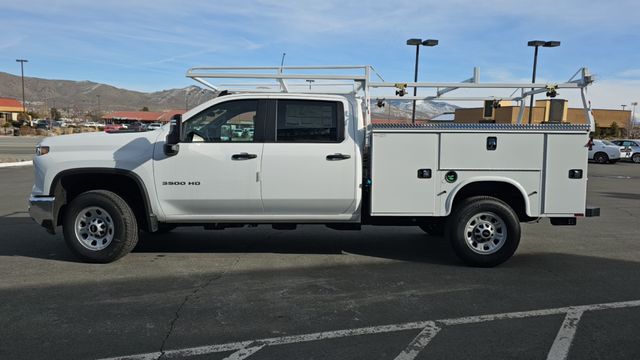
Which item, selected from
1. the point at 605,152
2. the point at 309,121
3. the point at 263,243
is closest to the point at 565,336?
the point at 309,121

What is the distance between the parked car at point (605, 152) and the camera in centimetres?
3105

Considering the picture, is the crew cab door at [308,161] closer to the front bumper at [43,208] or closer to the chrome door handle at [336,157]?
the chrome door handle at [336,157]

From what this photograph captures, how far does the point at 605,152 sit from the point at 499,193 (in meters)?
28.7

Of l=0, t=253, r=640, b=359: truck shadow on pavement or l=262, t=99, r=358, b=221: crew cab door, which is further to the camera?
l=262, t=99, r=358, b=221: crew cab door

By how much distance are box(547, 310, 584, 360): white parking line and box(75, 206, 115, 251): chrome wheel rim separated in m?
4.96

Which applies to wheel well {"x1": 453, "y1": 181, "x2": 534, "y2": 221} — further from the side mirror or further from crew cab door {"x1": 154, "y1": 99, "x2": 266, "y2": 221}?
the side mirror

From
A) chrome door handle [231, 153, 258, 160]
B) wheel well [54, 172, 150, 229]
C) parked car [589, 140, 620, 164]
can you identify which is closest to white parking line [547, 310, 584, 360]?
chrome door handle [231, 153, 258, 160]

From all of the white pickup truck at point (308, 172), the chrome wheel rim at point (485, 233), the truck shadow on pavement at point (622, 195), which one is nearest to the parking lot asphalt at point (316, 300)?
the chrome wheel rim at point (485, 233)

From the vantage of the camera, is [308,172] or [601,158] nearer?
[308,172]

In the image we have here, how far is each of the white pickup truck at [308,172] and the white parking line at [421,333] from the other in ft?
4.87

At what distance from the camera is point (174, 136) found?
20.2 ft

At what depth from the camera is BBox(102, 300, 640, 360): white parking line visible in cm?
400

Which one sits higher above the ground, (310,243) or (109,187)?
(109,187)

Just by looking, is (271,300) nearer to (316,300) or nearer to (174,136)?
(316,300)
